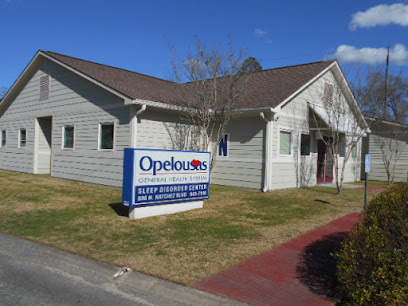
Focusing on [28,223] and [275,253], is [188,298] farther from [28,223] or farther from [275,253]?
[28,223]

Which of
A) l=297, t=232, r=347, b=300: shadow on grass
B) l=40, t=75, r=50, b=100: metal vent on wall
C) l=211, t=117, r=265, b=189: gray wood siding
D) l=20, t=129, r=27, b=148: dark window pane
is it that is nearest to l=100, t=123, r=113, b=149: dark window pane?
l=211, t=117, r=265, b=189: gray wood siding

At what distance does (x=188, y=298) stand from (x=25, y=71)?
689 inches

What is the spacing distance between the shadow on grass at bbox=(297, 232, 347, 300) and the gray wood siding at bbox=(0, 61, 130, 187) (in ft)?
26.8

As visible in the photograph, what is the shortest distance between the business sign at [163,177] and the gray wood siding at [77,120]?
4.19 metres

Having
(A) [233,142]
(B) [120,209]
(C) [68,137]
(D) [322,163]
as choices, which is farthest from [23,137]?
(D) [322,163]

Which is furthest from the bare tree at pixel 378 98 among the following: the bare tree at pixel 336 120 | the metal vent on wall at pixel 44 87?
the metal vent on wall at pixel 44 87

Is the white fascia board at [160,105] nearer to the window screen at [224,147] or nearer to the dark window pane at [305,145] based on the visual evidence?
the window screen at [224,147]

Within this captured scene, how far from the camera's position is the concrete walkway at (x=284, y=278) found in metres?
4.51

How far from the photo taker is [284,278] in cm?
514

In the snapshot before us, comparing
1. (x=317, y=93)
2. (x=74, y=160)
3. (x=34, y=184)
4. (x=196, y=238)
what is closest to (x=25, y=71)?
(x=74, y=160)

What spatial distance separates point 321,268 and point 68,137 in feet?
43.7

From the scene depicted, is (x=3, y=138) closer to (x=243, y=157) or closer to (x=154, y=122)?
(x=154, y=122)

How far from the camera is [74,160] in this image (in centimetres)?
1562

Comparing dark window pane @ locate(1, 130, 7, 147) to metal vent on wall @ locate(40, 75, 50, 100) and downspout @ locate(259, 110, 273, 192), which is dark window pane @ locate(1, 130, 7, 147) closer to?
metal vent on wall @ locate(40, 75, 50, 100)
